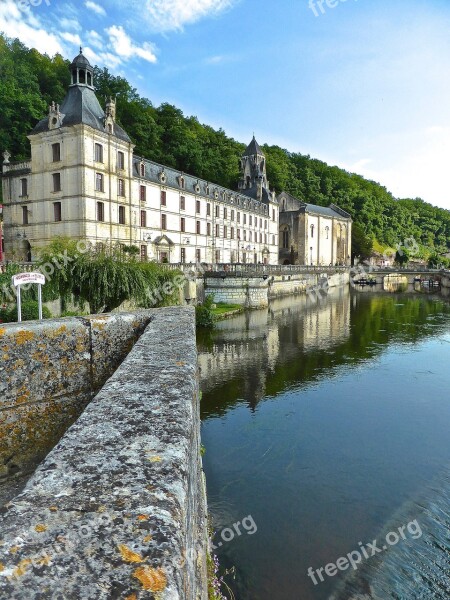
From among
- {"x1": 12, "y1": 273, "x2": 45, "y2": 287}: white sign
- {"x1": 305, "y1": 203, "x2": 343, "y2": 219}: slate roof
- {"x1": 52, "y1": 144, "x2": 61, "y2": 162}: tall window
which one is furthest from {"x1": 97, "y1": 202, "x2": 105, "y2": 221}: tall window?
{"x1": 305, "y1": 203, "x2": 343, "y2": 219}: slate roof

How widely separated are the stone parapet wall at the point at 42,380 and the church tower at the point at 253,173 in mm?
77345

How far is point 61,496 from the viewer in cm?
156

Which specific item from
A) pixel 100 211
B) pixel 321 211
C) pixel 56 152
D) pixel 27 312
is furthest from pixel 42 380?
pixel 321 211

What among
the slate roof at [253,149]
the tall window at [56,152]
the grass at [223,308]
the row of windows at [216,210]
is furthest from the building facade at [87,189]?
the slate roof at [253,149]

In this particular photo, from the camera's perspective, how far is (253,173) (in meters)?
81.1

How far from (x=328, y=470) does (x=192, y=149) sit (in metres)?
64.9

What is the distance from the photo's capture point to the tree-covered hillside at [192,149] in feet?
164

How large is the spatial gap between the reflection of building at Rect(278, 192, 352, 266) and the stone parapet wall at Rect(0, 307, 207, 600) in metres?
86.2

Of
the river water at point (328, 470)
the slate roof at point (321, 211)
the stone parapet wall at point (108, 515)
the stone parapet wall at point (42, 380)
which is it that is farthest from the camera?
the slate roof at point (321, 211)

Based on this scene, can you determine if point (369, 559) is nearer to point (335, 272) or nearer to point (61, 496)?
point (61, 496)

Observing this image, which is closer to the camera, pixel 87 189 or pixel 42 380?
pixel 42 380

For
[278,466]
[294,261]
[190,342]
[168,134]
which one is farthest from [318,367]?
[294,261]

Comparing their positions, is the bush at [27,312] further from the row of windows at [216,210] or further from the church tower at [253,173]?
the church tower at [253,173]

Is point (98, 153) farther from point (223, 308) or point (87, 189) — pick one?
point (223, 308)
